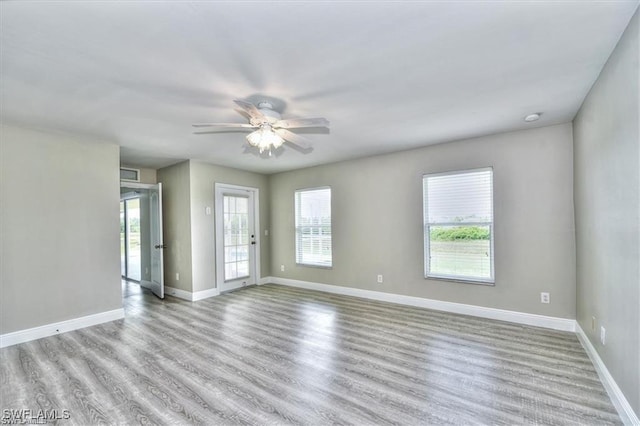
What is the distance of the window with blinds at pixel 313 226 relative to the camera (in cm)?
573

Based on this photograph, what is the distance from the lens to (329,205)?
5684 millimetres

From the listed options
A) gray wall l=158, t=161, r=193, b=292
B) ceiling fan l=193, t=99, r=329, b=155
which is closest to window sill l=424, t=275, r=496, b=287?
ceiling fan l=193, t=99, r=329, b=155

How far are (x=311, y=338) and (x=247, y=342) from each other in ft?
2.37

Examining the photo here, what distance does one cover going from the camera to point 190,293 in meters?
Answer: 5.19

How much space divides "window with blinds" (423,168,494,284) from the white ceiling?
3.20 ft

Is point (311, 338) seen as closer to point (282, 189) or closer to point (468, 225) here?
point (468, 225)

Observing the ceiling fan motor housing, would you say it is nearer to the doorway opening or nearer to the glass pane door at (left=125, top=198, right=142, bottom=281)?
the doorway opening

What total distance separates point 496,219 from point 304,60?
3288mm

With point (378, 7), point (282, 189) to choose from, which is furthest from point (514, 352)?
point (282, 189)

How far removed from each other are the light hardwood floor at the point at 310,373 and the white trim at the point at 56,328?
5.2 inches

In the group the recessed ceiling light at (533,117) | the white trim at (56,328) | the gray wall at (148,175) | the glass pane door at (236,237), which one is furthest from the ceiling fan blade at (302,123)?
the gray wall at (148,175)

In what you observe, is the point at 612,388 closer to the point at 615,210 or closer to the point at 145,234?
the point at 615,210

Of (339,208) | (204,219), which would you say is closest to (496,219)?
(339,208)

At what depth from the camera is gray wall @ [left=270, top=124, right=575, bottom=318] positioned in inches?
141
